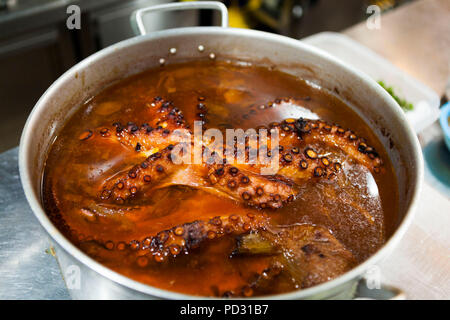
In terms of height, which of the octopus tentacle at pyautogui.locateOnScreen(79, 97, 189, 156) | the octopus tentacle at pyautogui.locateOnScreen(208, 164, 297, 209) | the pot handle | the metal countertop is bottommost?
the metal countertop

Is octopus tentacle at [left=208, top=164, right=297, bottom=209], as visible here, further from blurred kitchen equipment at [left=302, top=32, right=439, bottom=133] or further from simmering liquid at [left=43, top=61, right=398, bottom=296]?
blurred kitchen equipment at [left=302, top=32, right=439, bottom=133]

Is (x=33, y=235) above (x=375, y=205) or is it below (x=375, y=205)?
below

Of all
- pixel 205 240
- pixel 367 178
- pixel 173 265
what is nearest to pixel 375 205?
pixel 367 178

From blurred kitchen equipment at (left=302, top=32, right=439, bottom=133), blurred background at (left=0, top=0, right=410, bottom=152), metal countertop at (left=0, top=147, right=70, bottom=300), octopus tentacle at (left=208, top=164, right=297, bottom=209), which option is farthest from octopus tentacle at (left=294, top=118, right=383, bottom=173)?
blurred background at (left=0, top=0, right=410, bottom=152)

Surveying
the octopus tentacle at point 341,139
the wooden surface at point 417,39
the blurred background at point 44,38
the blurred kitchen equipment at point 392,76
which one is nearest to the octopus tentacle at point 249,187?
the octopus tentacle at point 341,139

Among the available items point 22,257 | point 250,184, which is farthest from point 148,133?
point 22,257
